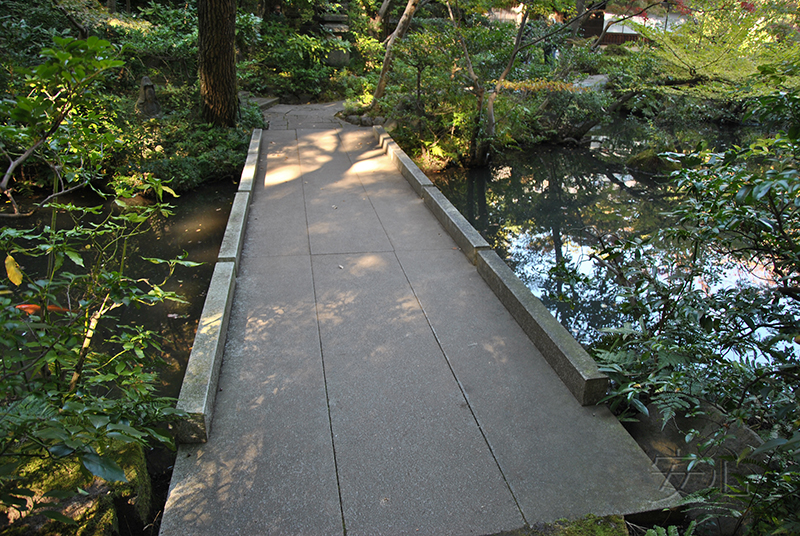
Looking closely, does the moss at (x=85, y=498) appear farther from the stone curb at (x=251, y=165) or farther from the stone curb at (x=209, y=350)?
the stone curb at (x=251, y=165)

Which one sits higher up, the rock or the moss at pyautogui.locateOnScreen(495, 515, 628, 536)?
the rock

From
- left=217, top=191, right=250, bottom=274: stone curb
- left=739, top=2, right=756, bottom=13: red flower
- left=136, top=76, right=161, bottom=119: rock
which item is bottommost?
left=217, top=191, right=250, bottom=274: stone curb

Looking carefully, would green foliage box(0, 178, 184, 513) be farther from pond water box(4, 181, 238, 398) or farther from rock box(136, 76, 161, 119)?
rock box(136, 76, 161, 119)

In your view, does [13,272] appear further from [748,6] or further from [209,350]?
[748,6]

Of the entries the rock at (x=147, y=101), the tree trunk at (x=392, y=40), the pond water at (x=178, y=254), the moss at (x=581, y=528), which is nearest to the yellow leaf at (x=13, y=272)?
the pond water at (x=178, y=254)

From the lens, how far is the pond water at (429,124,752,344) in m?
6.04

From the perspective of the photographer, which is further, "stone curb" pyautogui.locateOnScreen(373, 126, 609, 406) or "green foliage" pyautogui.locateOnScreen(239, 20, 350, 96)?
"green foliage" pyautogui.locateOnScreen(239, 20, 350, 96)

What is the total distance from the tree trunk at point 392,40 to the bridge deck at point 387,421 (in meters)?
7.48

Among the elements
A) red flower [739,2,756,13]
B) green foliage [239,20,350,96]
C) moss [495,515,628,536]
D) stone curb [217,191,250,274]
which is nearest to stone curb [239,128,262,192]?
stone curb [217,191,250,274]

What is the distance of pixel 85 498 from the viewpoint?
2.43 m

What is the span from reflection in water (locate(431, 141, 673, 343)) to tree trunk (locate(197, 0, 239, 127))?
174 inches

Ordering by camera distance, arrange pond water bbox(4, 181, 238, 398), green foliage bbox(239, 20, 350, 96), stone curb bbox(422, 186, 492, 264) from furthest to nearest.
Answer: green foliage bbox(239, 20, 350, 96)
stone curb bbox(422, 186, 492, 264)
pond water bbox(4, 181, 238, 398)

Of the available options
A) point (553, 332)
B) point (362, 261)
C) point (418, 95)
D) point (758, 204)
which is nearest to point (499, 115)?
point (418, 95)

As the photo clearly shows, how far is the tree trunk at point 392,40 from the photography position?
35.7ft
